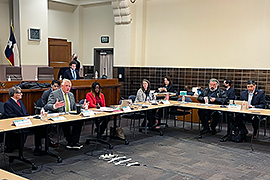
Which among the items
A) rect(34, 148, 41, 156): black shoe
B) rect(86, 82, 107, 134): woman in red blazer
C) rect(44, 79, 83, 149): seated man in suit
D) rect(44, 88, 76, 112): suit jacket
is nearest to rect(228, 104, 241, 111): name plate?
rect(86, 82, 107, 134): woman in red blazer

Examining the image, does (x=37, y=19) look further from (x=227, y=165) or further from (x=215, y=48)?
(x=227, y=165)

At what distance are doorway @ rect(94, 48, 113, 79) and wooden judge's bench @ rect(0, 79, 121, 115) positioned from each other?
227 cm

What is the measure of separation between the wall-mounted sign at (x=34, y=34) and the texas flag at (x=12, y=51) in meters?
0.62

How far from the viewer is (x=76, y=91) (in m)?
8.48

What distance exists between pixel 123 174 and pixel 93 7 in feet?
29.9

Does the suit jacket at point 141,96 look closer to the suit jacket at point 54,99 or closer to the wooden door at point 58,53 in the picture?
the suit jacket at point 54,99

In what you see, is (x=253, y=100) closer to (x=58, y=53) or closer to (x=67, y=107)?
(x=67, y=107)

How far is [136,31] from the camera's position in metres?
11.1

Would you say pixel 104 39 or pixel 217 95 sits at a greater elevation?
pixel 104 39

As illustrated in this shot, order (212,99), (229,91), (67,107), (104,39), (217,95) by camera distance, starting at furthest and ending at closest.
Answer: (104,39) → (229,91) → (217,95) → (212,99) → (67,107)

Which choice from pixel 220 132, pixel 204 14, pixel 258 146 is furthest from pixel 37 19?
pixel 258 146

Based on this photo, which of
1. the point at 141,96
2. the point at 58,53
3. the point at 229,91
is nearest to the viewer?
the point at 141,96

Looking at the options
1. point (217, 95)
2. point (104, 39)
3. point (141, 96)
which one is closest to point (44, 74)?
point (141, 96)

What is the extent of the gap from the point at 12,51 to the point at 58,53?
2.45 m
